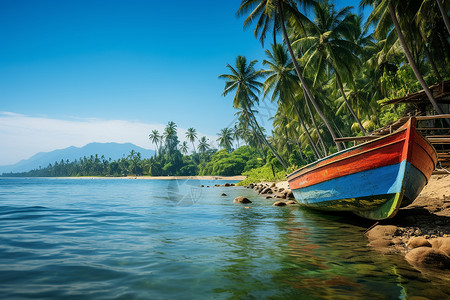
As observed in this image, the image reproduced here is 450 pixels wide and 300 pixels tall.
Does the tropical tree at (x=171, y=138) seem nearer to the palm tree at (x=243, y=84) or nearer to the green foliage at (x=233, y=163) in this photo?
the green foliage at (x=233, y=163)

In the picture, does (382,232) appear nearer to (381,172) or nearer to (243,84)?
(381,172)

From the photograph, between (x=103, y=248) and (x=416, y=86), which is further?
(x=416, y=86)

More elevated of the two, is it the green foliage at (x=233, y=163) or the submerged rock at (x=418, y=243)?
the green foliage at (x=233, y=163)

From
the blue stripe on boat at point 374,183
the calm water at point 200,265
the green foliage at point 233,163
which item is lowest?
the calm water at point 200,265

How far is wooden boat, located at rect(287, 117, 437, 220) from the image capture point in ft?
19.0

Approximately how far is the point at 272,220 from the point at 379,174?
4.04 m

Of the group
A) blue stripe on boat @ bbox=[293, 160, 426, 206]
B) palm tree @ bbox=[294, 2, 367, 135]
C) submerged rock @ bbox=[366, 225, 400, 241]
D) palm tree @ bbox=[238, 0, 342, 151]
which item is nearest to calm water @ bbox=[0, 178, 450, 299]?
submerged rock @ bbox=[366, 225, 400, 241]

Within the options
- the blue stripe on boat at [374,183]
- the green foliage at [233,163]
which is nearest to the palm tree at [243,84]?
the blue stripe on boat at [374,183]

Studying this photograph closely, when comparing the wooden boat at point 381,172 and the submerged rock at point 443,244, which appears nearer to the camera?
the submerged rock at point 443,244

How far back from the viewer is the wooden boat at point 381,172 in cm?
579

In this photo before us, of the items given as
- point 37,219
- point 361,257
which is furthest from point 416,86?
point 37,219

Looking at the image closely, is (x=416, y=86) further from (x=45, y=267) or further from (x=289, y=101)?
(x=45, y=267)

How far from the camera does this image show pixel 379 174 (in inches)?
246

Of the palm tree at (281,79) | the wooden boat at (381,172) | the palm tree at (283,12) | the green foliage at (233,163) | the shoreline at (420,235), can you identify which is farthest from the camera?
the green foliage at (233,163)
